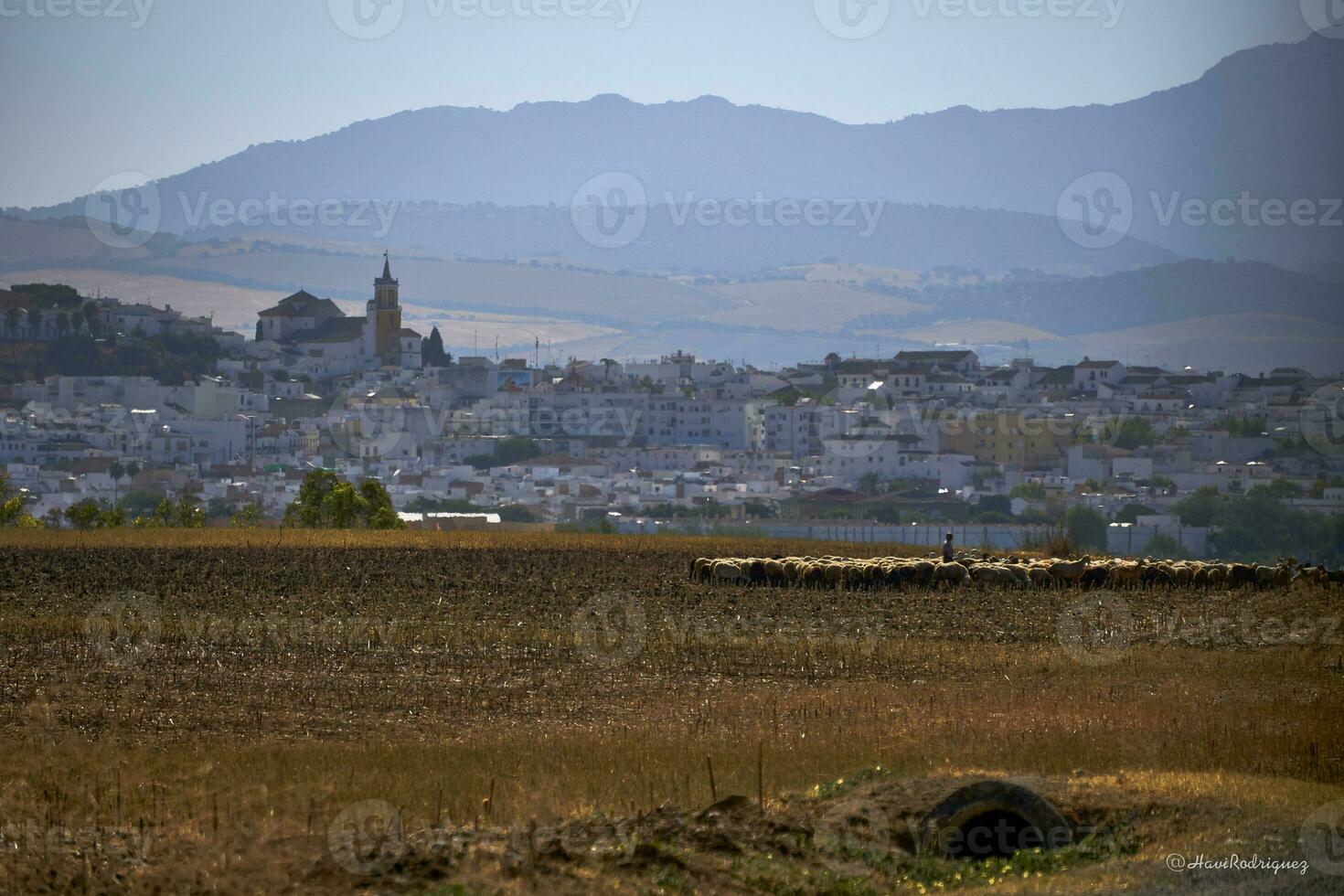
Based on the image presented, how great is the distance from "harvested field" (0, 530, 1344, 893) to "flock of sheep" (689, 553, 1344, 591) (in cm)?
111

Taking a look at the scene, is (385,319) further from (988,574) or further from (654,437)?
(988,574)

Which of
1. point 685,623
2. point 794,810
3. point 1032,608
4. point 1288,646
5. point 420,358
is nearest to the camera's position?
point 794,810

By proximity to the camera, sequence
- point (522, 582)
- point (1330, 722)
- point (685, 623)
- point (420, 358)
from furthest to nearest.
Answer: point (420, 358), point (522, 582), point (685, 623), point (1330, 722)

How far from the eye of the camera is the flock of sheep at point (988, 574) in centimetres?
2548

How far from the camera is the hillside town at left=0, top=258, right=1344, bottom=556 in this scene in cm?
9012

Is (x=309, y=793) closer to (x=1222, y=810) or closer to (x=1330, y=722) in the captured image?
(x=1222, y=810)

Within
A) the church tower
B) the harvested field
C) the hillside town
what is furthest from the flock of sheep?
the church tower

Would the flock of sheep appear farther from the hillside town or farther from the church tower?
the church tower

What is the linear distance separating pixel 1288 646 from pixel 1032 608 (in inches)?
171

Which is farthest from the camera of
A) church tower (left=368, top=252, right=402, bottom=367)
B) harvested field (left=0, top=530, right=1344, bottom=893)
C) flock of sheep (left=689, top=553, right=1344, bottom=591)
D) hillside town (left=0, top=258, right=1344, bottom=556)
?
church tower (left=368, top=252, right=402, bottom=367)

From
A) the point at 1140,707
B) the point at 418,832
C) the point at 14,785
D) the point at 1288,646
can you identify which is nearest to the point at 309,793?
the point at 418,832

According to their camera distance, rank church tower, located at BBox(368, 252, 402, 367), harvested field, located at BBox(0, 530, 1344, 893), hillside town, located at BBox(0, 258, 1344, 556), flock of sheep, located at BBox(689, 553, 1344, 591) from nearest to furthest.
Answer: harvested field, located at BBox(0, 530, 1344, 893)
flock of sheep, located at BBox(689, 553, 1344, 591)
hillside town, located at BBox(0, 258, 1344, 556)
church tower, located at BBox(368, 252, 402, 367)

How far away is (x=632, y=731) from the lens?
1319 centimetres

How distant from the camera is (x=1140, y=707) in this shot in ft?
46.7
